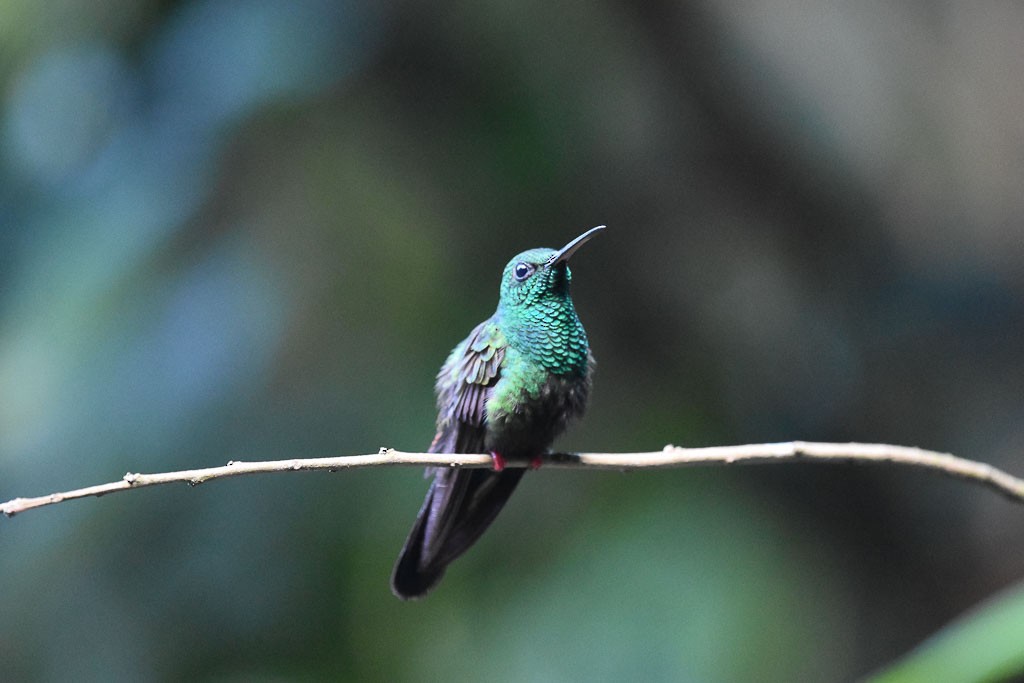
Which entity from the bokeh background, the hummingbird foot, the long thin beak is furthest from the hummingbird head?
the bokeh background

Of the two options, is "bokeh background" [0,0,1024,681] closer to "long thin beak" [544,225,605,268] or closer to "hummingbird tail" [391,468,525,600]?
"hummingbird tail" [391,468,525,600]

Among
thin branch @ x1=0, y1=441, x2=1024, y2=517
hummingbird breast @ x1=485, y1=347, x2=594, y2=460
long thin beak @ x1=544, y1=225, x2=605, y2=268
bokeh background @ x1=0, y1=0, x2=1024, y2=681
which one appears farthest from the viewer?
bokeh background @ x1=0, y1=0, x2=1024, y2=681

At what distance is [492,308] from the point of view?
3.69 meters

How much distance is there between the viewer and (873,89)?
4.15m

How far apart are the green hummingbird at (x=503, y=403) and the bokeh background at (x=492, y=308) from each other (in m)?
2.00

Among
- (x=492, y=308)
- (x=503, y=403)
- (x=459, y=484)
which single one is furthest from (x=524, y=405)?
(x=492, y=308)

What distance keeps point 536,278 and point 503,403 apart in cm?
20

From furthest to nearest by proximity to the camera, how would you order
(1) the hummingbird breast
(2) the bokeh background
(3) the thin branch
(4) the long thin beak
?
1. (2) the bokeh background
2. (1) the hummingbird breast
3. (3) the thin branch
4. (4) the long thin beak

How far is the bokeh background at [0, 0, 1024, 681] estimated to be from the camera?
350 centimetres

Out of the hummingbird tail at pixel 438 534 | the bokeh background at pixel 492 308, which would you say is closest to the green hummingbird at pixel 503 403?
the hummingbird tail at pixel 438 534

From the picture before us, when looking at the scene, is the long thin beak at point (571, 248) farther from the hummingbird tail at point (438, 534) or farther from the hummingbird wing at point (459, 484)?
the hummingbird tail at point (438, 534)

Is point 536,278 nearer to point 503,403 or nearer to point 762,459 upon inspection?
point 503,403

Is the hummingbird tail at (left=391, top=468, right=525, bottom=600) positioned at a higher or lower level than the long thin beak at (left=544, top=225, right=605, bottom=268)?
lower

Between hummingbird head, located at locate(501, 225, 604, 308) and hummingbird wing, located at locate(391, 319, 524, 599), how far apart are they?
84mm
